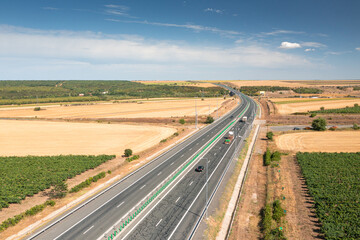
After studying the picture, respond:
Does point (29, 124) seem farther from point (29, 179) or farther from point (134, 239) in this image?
point (134, 239)

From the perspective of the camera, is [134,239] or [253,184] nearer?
[134,239]

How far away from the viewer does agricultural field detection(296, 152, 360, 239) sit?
34500 millimetres

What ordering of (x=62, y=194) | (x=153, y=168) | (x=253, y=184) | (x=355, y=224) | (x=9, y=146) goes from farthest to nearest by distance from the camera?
(x=9, y=146)
(x=153, y=168)
(x=253, y=184)
(x=62, y=194)
(x=355, y=224)

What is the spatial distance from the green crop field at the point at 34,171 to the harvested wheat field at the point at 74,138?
745 centimetres

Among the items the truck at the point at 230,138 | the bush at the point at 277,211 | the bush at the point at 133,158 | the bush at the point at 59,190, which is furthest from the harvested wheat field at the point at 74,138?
the bush at the point at 277,211

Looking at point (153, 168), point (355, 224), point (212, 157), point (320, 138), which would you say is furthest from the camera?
point (320, 138)

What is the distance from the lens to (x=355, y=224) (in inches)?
1380

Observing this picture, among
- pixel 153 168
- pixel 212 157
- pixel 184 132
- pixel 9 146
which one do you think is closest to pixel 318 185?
pixel 212 157

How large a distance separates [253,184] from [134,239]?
29718 mm

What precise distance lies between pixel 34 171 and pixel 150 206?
33.7m

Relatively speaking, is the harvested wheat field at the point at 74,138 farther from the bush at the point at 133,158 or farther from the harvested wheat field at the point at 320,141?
the harvested wheat field at the point at 320,141

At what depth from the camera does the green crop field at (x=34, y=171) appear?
1783 inches

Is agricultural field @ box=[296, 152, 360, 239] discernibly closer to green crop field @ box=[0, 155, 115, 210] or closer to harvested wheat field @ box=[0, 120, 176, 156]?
harvested wheat field @ box=[0, 120, 176, 156]

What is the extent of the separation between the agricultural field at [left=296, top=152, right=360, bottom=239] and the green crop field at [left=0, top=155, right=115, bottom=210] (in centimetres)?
5177
